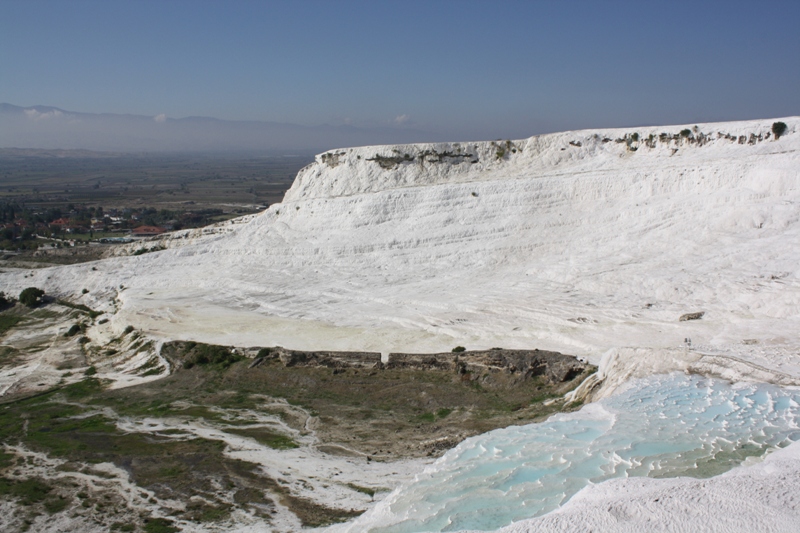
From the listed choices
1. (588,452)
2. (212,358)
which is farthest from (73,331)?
(588,452)

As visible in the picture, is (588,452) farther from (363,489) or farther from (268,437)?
(268,437)

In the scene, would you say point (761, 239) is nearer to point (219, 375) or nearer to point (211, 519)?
point (219, 375)

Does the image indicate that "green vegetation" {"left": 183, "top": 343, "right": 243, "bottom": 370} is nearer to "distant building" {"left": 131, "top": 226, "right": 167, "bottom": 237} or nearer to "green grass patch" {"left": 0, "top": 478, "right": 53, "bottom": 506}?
"green grass patch" {"left": 0, "top": 478, "right": 53, "bottom": 506}

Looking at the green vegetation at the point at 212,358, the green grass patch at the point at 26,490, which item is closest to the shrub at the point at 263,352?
the green vegetation at the point at 212,358

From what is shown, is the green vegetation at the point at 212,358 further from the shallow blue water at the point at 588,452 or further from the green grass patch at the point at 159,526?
the shallow blue water at the point at 588,452

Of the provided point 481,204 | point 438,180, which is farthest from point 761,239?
point 438,180
